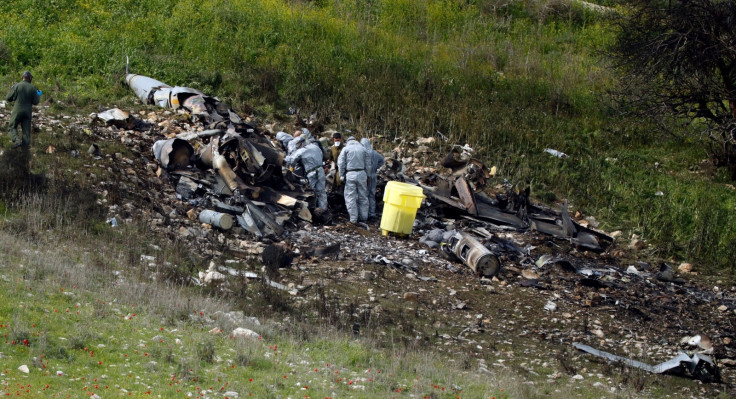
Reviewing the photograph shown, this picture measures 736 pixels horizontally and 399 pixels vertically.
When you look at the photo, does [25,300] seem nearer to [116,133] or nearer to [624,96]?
[116,133]

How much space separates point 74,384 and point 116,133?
8.48 meters

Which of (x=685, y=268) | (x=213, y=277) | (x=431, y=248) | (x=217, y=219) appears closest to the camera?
(x=213, y=277)

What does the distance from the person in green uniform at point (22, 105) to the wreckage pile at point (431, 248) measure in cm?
112

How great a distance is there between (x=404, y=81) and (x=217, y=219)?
348 inches

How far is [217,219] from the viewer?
982 cm

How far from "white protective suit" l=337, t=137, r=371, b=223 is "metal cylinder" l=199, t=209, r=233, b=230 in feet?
7.47

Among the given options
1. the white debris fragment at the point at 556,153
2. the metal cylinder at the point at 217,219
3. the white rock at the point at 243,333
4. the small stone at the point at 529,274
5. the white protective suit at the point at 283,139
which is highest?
the white rock at the point at 243,333

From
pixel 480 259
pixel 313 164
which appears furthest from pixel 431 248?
pixel 313 164

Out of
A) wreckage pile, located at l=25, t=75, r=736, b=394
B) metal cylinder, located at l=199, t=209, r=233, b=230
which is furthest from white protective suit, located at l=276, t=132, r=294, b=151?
metal cylinder, located at l=199, t=209, r=233, b=230

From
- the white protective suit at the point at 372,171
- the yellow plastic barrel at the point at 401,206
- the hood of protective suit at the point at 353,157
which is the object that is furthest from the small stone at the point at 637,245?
the hood of protective suit at the point at 353,157

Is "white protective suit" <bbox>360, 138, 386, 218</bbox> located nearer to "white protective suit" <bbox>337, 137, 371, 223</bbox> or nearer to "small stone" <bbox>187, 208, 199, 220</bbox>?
"white protective suit" <bbox>337, 137, 371, 223</bbox>

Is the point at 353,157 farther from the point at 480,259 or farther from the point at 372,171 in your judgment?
the point at 480,259

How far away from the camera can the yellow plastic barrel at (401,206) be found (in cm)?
1091

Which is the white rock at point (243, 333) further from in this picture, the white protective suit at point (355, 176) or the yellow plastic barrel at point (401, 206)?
the white protective suit at point (355, 176)
